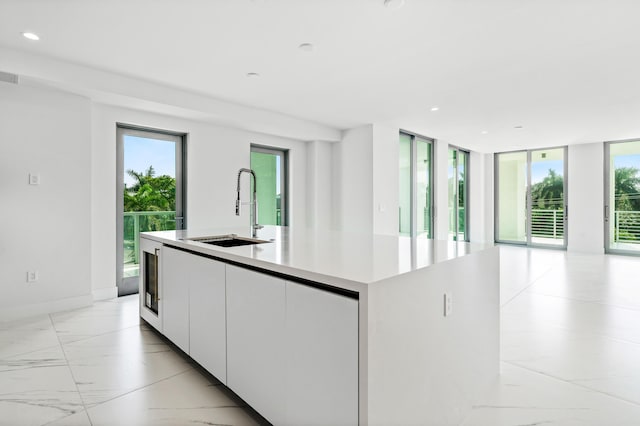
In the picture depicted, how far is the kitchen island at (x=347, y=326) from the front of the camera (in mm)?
1176

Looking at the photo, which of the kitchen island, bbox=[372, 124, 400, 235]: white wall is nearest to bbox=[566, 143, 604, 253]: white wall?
bbox=[372, 124, 400, 235]: white wall

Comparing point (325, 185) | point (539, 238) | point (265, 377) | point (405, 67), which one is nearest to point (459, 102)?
point (405, 67)

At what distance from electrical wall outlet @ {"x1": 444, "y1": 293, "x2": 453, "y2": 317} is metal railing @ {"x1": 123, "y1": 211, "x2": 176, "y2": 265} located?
13.0 ft

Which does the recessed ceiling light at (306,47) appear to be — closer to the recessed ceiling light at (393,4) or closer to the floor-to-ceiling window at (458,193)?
the recessed ceiling light at (393,4)

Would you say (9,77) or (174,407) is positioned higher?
(9,77)

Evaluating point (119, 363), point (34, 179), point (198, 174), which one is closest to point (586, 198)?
point (198, 174)

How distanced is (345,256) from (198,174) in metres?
3.66

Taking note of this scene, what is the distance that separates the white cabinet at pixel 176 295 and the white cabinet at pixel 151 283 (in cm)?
11

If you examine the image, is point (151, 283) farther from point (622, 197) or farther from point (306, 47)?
point (622, 197)

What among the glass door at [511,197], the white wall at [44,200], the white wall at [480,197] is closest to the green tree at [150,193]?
the white wall at [44,200]

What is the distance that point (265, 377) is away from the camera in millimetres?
1552

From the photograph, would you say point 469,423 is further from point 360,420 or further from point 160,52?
point 160,52

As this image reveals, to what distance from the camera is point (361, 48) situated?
2.91 meters

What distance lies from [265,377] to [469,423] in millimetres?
1010
